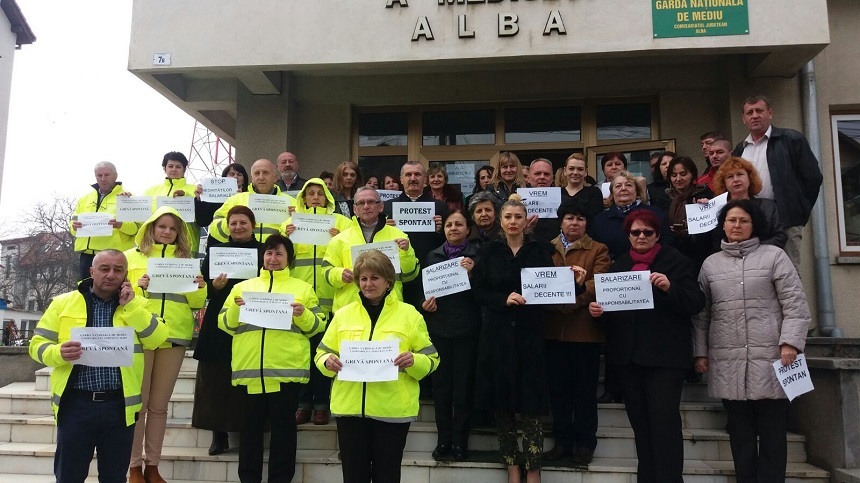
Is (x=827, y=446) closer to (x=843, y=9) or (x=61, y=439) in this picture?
(x=61, y=439)

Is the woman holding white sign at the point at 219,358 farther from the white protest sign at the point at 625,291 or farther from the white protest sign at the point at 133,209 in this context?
the white protest sign at the point at 625,291

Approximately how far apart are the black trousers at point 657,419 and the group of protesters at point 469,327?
0.01 meters

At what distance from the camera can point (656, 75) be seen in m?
8.76

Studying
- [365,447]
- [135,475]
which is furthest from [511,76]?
[135,475]

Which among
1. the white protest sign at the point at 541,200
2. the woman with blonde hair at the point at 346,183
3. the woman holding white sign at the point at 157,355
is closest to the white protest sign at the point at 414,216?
the woman with blonde hair at the point at 346,183

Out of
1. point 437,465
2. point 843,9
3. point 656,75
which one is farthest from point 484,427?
point 843,9

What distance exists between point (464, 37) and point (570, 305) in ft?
13.6

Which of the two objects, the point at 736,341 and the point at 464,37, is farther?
the point at 464,37

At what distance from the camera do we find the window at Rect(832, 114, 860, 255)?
7.91m

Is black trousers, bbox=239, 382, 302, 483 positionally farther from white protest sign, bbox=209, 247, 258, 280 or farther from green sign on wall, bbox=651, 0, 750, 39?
green sign on wall, bbox=651, 0, 750, 39

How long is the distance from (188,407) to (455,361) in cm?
291

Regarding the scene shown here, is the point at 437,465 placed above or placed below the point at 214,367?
below

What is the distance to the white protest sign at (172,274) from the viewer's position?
4.77 m

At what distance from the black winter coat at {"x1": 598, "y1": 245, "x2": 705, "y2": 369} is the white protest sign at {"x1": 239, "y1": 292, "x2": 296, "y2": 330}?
2.43 metres
